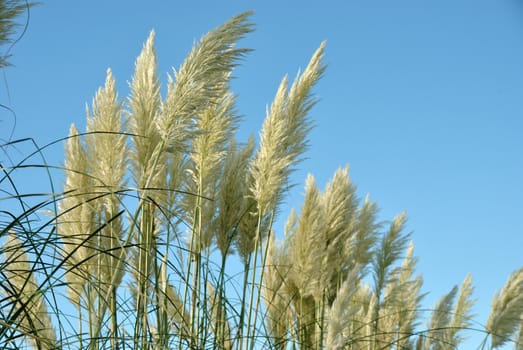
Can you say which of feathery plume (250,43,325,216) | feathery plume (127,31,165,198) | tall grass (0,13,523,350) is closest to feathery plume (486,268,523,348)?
tall grass (0,13,523,350)

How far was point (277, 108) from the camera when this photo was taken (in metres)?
4.00

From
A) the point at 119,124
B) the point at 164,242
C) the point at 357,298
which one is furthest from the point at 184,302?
the point at 357,298

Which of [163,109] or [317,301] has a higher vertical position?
[163,109]

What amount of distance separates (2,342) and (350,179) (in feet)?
8.83

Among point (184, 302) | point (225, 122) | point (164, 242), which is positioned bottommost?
point (184, 302)

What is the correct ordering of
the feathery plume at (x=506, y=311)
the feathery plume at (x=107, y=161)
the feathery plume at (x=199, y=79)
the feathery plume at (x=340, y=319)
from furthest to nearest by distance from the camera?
the feathery plume at (x=506, y=311), the feathery plume at (x=107, y=161), the feathery plume at (x=199, y=79), the feathery plume at (x=340, y=319)

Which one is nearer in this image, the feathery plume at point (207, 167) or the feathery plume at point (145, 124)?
the feathery plume at point (145, 124)

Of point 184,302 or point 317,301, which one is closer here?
point 184,302

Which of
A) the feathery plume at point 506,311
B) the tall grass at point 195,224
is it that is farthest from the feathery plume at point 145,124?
the feathery plume at point 506,311

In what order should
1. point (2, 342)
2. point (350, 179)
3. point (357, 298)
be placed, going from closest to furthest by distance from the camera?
point (2, 342) → point (350, 179) → point (357, 298)

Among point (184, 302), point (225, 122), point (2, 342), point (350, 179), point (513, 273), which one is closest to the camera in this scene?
point (2, 342)

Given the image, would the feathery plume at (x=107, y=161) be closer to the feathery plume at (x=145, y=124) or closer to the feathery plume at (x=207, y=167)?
the feathery plume at (x=145, y=124)

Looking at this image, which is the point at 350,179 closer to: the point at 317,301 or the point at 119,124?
the point at 317,301

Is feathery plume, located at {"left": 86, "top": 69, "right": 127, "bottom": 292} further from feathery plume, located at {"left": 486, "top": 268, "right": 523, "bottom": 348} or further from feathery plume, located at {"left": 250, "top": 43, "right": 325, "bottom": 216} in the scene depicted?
feathery plume, located at {"left": 486, "top": 268, "right": 523, "bottom": 348}
